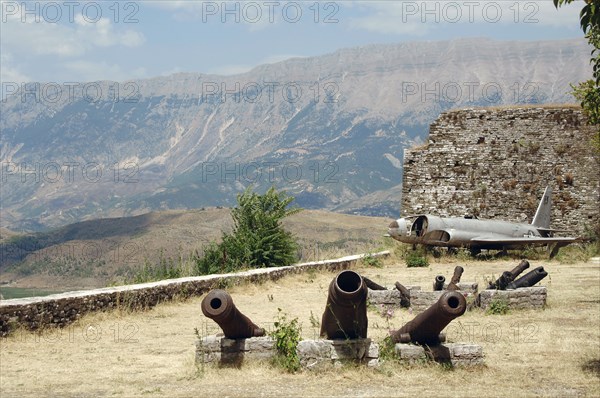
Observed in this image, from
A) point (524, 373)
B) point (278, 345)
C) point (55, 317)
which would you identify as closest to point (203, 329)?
point (55, 317)

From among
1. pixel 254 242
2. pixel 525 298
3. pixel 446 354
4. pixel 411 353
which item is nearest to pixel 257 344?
pixel 411 353

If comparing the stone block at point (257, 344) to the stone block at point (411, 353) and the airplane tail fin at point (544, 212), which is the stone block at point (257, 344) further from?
the airplane tail fin at point (544, 212)

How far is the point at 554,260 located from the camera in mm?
23766

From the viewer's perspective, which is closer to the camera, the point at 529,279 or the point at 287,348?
the point at 287,348

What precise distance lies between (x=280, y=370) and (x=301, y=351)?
1.19 feet

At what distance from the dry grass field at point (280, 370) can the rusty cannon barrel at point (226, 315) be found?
46cm

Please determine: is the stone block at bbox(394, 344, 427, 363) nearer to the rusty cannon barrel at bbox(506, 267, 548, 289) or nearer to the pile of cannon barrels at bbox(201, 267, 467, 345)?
the pile of cannon barrels at bbox(201, 267, 467, 345)

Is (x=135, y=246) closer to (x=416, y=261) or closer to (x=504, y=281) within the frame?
(x=416, y=261)

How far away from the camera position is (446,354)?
981cm

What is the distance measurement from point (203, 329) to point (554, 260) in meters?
14.2

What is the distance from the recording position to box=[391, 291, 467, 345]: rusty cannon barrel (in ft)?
30.7

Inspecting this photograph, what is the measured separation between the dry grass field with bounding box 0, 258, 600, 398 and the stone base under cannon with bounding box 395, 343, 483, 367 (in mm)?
137

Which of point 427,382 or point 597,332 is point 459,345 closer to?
Answer: point 427,382

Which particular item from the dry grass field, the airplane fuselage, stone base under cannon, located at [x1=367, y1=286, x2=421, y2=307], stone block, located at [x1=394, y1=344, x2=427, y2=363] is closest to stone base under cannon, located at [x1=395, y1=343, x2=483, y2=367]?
stone block, located at [x1=394, y1=344, x2=427, y2=363]
